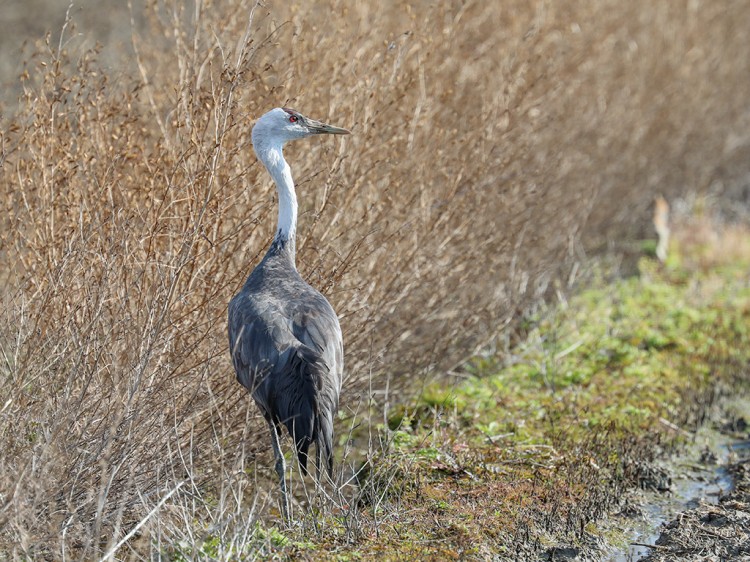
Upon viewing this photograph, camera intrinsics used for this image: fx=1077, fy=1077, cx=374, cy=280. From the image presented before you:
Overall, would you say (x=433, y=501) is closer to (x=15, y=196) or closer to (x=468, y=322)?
(x=468, y=322)

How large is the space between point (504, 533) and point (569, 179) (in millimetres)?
4360

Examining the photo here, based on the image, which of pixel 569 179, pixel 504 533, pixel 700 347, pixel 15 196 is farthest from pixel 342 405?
pixel 569 179

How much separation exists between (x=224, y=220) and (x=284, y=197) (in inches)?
17.4

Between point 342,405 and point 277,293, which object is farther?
point 342,405

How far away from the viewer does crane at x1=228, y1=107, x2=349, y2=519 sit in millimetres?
4316

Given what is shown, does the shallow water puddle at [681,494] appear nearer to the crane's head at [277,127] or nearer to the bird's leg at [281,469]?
the bird's leg at [281,469]

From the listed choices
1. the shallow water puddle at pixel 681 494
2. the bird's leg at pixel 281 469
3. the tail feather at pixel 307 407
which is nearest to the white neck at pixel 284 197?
the tail feather at pixel 307 407

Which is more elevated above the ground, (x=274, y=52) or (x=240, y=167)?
(x=274, y=52)

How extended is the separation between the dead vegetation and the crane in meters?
0.19

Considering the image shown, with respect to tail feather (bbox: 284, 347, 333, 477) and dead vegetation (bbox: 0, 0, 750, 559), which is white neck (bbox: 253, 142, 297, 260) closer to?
dead vegetation (bbox: 0, 0, 750, 559)

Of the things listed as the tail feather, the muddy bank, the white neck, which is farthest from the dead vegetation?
the muddy bank

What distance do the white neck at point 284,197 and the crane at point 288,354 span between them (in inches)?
2.6

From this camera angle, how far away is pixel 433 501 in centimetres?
484

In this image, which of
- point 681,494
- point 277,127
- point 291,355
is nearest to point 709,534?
point 681,494
